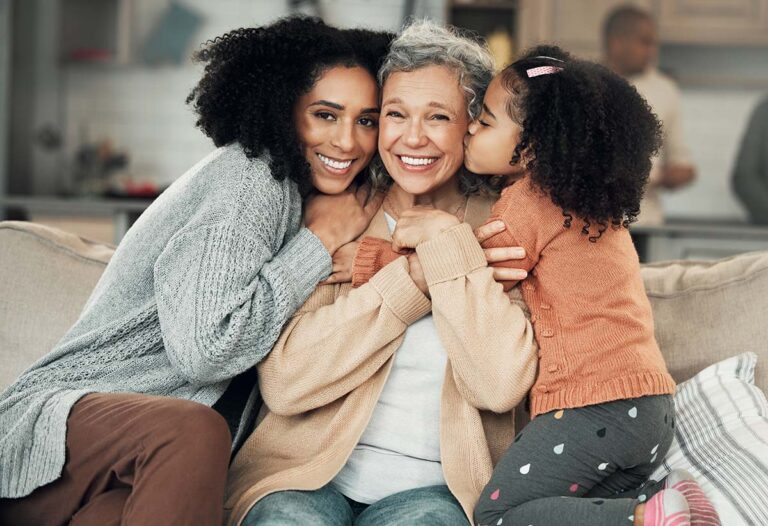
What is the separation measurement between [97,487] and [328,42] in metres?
1.03

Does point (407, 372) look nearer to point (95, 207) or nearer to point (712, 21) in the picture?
point (95, 207)

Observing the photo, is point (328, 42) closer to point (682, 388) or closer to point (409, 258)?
point (409, 258)

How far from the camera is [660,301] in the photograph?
2.30m

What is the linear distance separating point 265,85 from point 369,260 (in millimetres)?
424

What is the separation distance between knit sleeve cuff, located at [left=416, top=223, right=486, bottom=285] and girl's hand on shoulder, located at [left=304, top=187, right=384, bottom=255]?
249 millimetres

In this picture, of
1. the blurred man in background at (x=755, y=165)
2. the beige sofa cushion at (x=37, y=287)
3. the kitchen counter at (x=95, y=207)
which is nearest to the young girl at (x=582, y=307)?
the beige sofa cushion at (x=37, y=287)

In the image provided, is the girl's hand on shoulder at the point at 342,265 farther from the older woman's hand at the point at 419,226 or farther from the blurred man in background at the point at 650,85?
the blurred man in background at the point at 650,85

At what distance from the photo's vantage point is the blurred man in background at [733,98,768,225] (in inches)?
199

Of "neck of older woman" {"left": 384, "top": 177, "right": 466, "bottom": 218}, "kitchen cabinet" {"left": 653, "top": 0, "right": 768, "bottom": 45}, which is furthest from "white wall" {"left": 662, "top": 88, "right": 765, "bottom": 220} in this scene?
"neck of older woman" {"left": 384, "top": 177, "right": 466, "bottom": 218}

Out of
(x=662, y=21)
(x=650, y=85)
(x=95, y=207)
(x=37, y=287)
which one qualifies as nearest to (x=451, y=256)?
(x=37, y=287)

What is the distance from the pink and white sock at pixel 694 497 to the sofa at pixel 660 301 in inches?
11.5

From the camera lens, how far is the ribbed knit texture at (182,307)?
70.9 inches

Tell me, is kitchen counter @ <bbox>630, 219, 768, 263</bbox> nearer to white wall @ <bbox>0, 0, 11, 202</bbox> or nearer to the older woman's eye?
the older woman's eye

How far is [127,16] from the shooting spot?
5621 mm
